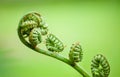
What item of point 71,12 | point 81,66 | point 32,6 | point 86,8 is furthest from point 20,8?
point 81,66

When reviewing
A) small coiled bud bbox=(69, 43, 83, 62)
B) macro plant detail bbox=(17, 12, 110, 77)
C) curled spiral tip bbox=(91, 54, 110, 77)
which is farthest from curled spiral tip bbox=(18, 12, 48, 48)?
curled spiral tip bbox=(91, 54, 110, 77)

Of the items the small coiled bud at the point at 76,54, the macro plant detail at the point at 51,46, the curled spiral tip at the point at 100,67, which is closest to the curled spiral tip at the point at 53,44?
the macro plant detail at the point at 51,46

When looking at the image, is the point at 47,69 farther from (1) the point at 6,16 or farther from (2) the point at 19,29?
(1) the point at 6,16

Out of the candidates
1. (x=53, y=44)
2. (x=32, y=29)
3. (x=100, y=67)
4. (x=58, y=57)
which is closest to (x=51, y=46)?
(x=53, y=44)

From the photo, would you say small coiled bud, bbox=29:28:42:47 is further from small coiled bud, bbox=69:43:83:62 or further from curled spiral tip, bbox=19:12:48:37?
small coiled bud, bbox=69:43:83:62

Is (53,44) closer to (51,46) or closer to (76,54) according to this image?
(51,46)

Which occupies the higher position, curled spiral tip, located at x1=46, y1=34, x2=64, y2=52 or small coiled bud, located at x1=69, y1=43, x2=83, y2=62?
→ curled spiral tip, located at x1=46, y1=34, x2=64, y2=52

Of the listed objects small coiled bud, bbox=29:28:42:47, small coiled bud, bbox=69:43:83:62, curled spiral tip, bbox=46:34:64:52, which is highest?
small coiled bud, bbox=29:28:42:47
